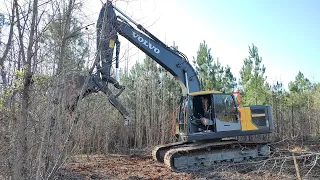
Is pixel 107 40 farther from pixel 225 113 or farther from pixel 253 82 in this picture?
pixel 253 82

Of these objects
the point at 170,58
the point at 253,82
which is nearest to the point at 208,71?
the point at 253,82

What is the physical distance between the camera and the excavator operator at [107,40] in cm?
514

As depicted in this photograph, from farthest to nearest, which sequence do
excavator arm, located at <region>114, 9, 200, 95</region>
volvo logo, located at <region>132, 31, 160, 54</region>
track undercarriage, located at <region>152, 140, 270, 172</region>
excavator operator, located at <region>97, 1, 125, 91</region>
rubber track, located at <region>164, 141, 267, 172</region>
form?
excavator arm, located at <region>114, 9, 200, 95</region> < volvo logo, located at <region>132, 31, 160, 54</region> < track undercarriage, located at <region>152, 140, 270, 172</region> < rubber track, located at <region>164, 141, 267, 172</region> < excavator operator, located at <region>97, 1, 125, 91</region>

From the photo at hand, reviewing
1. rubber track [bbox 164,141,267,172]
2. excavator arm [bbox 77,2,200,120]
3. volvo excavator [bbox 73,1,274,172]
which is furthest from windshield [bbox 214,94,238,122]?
excavator arm [bbox 77,2,200,120]

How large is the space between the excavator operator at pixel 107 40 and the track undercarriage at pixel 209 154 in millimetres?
2461

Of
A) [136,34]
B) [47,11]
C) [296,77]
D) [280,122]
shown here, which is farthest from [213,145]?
[296,77]

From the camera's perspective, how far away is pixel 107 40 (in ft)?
20.1

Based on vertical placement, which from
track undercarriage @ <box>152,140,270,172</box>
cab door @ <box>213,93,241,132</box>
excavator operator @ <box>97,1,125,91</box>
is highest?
excavator operator @ <box>97,1,125,91</box>

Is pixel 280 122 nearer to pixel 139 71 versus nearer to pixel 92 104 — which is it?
pixel 139 71

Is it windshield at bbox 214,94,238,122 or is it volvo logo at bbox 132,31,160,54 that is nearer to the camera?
windshield at bbox 214,94,238,122

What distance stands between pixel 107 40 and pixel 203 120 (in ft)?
12.8

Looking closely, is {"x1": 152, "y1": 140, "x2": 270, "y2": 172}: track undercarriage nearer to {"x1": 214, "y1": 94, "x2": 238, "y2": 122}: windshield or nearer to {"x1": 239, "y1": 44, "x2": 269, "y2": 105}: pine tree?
{"x1": 214, "y1": 94, "x2": 238, "y2": 122}: windshield

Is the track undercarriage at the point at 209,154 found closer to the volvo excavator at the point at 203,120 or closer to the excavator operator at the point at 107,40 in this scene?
the volvo excavator at the point at 203,120

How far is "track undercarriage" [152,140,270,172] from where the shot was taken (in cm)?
853
